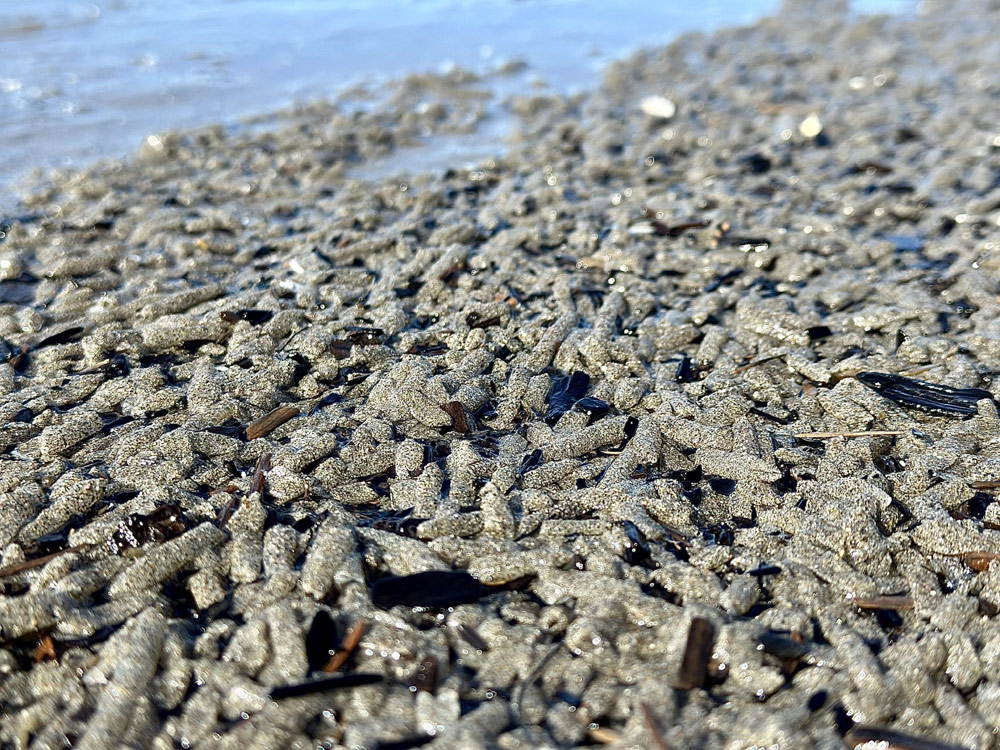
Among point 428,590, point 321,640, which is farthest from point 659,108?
point 321,640

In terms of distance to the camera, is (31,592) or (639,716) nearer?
(639,716)

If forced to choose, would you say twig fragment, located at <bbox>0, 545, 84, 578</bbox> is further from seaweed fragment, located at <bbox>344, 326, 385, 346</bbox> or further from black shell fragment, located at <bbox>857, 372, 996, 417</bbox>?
black shell fragment, located at <bbox>857, 372, 996, 417</bbox>

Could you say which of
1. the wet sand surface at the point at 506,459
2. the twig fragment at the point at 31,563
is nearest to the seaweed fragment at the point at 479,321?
the wet sand surface at the point at 506,459

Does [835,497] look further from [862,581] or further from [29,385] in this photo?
[29,385]

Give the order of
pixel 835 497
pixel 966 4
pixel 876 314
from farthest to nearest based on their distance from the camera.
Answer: pixel 966 4, pixel 876 314, pixel 835 497

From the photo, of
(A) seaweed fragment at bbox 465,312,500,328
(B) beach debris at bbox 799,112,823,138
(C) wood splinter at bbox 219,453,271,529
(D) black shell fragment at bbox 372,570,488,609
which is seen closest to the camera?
(D) black shell fragment at bbox 372,570,488,609

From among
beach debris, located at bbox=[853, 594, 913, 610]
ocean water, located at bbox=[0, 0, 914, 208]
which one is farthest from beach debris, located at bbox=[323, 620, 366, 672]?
ocean water, located at bbox=[0, 0, 914, 208]

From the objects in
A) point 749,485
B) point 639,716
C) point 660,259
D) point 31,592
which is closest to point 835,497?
point 749,485

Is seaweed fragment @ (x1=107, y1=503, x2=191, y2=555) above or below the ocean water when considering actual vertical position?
below

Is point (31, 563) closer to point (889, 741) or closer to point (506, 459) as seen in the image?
point (506, 459)
